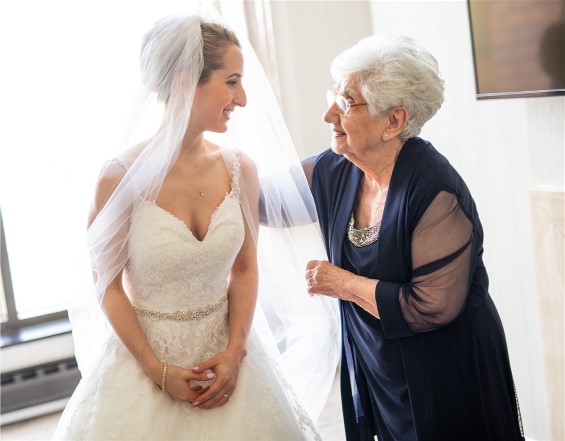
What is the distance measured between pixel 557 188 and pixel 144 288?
5.57ft

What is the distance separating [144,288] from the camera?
212cm

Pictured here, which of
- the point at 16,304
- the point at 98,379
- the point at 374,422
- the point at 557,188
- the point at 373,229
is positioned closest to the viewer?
the point at 98,379

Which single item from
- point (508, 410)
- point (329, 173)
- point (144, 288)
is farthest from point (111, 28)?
point (508, 410)

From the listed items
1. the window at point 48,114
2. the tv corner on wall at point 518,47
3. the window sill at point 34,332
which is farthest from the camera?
the window sill at point 34,332

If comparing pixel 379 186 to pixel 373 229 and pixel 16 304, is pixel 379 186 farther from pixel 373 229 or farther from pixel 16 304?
pixel 16 304

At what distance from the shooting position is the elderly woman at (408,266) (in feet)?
7.02

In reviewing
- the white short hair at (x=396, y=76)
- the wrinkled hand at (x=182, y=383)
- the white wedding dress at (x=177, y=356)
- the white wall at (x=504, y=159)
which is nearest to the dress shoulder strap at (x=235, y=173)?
the white wedding dress at (x=177, y=356)

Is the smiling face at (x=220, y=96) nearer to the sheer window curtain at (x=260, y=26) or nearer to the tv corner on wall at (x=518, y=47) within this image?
the tv corner on wall at (x=518, y=47)

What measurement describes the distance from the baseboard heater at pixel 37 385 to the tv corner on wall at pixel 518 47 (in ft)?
8.76

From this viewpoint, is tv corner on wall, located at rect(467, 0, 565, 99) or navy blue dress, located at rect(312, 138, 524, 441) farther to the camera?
tv corner on wall, located at rect(467, 0, 565, 99)

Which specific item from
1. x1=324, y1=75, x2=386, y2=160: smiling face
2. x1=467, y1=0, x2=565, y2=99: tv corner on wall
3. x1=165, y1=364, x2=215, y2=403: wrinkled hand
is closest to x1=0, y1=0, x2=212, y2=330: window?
x1=165, y1=364, x2=215, y2=403: wrinkled hand

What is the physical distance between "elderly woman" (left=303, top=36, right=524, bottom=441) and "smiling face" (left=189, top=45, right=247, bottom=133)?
1.06 feet

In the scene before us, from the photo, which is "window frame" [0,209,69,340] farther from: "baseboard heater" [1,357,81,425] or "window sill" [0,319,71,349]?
"baseboard heater" [1,357,81,425]

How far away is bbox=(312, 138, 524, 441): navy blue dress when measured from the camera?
215 centimetres
